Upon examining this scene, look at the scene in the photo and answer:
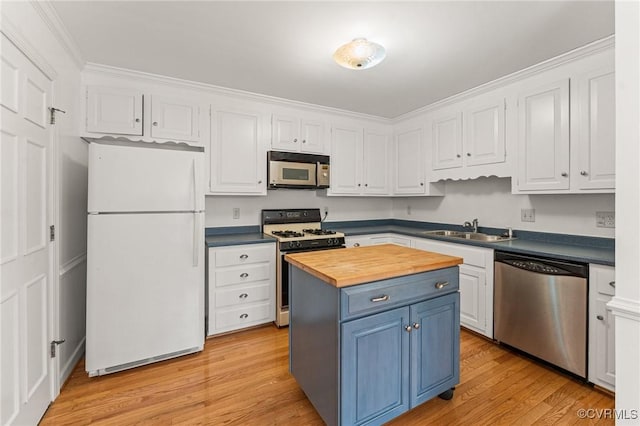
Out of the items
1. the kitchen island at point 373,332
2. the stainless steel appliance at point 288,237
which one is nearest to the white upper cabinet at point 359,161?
the stainless steel appliance at point 288,237

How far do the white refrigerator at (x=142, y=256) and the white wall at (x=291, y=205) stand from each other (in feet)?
2.87

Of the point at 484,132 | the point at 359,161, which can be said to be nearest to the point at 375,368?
the point at 484,132

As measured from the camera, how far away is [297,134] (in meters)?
3.42

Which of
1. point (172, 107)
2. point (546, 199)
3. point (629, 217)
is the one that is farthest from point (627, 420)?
point (172, 107)

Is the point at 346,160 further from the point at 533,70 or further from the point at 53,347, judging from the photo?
the point at 53,347

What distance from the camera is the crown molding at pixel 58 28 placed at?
1.66 meters

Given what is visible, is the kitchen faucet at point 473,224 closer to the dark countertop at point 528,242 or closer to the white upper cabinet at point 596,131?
the dark countertop at point 528,242

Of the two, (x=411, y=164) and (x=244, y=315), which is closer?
(x=244, y=315)

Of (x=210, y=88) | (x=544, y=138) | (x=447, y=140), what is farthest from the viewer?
(x=447, y=140)

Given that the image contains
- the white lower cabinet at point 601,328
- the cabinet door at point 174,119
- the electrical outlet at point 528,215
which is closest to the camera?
the white lower cabinet at point 601,328

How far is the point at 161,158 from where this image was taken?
225cm

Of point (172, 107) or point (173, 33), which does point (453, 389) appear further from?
point (172, 107)

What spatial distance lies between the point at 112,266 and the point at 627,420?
9.64 ft

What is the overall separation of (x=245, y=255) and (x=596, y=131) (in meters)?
3.04
